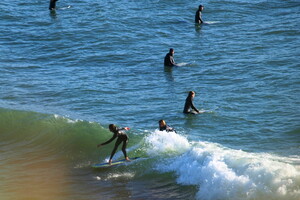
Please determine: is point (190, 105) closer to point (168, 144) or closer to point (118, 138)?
point (168, 144)

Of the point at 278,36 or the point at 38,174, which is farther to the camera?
the point at 278,36

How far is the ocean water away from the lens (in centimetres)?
1900

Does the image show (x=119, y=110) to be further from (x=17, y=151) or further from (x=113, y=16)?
(x=113, y=16)

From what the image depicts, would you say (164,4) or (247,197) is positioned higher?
(164,4)

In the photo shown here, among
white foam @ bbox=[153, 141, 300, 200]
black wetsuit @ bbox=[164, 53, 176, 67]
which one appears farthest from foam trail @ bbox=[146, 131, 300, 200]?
black wetsuit @ bbox=[164, 53, 176, 67]

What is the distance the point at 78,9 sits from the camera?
4294cm

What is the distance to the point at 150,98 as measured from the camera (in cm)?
2725

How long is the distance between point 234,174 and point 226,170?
1.31 feet

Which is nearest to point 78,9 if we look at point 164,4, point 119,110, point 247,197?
point 164,4

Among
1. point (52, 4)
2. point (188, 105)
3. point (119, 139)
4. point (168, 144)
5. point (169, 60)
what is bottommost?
point (168, 144)

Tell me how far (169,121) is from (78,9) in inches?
822

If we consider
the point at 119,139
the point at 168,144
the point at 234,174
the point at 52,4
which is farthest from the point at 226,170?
the point at 52,4

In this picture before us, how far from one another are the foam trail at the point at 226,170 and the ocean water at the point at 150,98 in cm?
4

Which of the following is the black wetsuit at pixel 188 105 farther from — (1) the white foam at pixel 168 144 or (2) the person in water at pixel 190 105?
(1) the white foam at pixel 168 144
